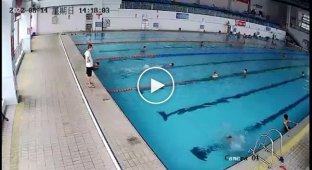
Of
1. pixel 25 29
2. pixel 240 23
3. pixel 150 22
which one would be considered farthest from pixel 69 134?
pixel 240 23

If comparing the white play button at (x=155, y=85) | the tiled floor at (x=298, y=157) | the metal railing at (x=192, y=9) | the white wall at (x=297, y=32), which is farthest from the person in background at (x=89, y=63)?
the white wall at (x=297, y=32)

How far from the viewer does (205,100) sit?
399 inches

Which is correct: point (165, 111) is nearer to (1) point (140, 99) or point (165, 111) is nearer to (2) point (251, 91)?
(1) point (140, 99)

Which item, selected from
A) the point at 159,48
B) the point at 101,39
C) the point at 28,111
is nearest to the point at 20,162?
the point at 28,111

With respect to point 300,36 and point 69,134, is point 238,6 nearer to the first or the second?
point 300,36

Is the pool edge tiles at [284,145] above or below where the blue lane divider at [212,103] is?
below

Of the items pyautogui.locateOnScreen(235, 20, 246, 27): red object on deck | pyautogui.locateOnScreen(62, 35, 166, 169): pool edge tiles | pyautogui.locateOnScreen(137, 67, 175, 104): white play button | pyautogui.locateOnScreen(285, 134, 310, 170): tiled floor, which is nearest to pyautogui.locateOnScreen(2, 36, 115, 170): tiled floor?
pyautogui.locateOnScreen(62, 35, 166, 169): pool edge tiles

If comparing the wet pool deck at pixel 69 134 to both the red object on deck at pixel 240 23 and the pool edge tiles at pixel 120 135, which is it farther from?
the red object on deck at pixel 240 23

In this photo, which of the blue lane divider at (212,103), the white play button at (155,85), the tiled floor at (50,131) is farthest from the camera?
the white play button at (155,85)

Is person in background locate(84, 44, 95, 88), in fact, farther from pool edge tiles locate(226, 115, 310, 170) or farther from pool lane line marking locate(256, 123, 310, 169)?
pool lane line marking locate(256, 123, 310, 169)

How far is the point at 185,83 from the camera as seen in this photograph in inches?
454

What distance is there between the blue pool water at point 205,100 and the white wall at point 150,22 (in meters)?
2.27

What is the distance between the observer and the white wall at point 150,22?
62.3 feet

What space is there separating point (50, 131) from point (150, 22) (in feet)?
63.1
